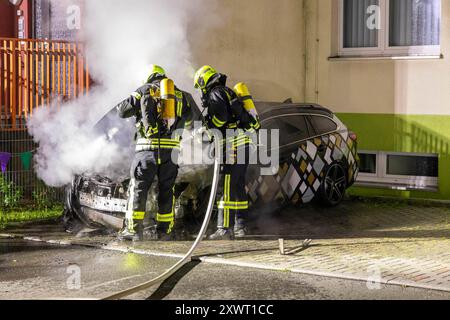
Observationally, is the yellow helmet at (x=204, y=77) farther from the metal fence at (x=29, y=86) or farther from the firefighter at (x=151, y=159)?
the metal fence at (x=29, y=86)

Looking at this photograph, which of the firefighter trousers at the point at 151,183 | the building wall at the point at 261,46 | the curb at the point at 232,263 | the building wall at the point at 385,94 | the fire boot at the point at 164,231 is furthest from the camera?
the building wall at the point at 261,46

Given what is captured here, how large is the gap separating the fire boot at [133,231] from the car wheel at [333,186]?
2968 millimetres

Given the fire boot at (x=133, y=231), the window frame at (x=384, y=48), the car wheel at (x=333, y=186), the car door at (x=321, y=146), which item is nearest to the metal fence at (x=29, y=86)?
the fire boot at (x=133, y=231)

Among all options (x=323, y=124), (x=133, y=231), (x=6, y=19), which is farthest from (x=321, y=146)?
(x=6, y=19)

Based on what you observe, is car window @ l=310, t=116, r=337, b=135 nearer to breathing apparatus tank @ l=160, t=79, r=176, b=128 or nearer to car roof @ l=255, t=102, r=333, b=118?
car roof @ l=255, t=102, r=333, b=118

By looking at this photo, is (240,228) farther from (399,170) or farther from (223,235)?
(399,170)

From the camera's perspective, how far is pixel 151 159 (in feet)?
30.9

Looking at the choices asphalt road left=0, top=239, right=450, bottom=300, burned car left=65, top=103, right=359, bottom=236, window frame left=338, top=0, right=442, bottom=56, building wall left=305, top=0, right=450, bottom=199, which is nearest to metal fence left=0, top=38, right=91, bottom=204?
burned car left=65, top=103, right=359, bottom=236

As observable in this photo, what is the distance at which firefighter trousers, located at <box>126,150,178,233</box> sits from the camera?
30.7 ft

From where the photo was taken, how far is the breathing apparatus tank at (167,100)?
943 cm

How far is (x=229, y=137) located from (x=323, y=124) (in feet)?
7.06

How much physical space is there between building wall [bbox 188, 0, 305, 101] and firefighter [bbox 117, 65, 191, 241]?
3839 mm

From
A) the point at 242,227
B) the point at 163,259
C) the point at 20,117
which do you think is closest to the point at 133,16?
the point at 20,117

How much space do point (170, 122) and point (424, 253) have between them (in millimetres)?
3195
